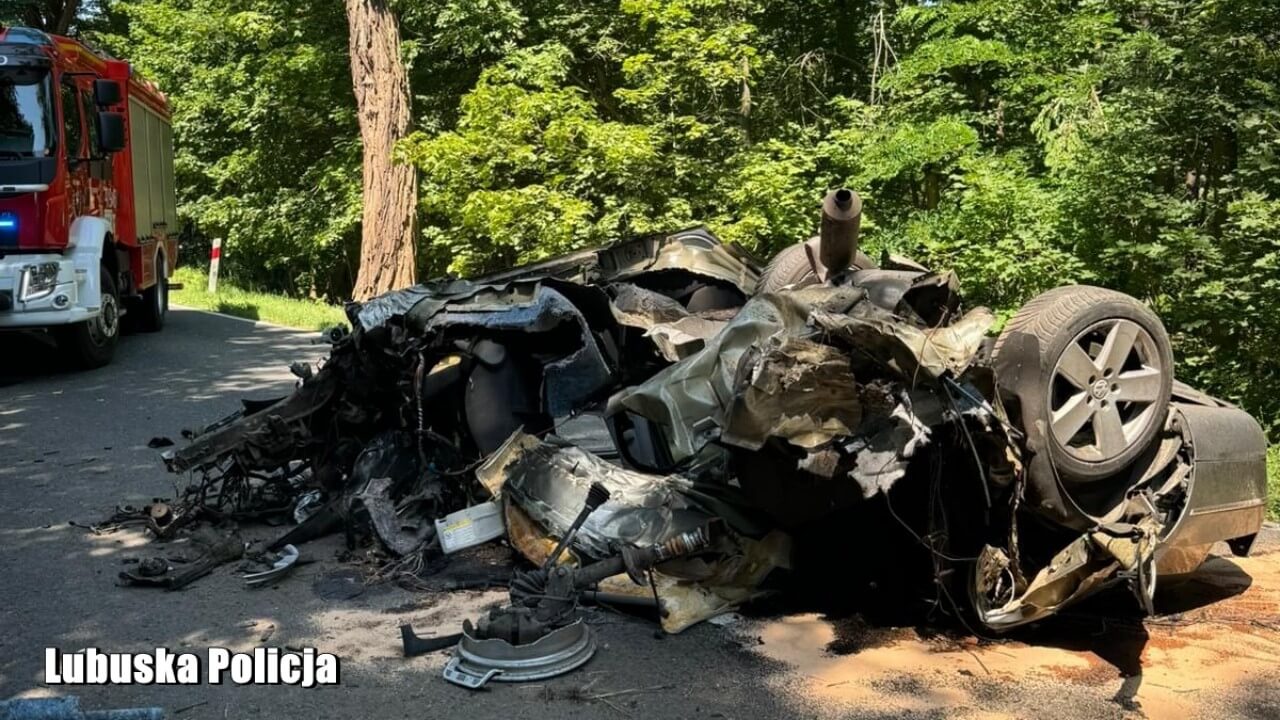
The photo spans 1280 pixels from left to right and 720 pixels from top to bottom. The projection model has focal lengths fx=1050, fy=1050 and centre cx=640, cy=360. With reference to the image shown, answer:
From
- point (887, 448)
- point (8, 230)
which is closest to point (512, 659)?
point (887, 448)

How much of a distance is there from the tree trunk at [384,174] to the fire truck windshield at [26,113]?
5.00 m

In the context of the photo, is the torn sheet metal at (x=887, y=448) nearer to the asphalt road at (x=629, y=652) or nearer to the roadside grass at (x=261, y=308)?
the asphalt road at (x=629, y=652)

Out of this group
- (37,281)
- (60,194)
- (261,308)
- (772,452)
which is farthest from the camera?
(261,308)

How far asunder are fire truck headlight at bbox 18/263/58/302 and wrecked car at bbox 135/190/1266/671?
5159 mm

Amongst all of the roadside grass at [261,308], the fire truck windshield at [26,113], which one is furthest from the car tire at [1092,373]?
the roadside grass at [261,308]

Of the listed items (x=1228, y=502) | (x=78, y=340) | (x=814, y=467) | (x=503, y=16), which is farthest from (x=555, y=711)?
(x=503, y=16)

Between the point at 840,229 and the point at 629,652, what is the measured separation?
87.4 inches

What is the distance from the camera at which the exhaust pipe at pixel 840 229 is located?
5.02 m

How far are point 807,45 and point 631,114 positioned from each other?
397 centimetres

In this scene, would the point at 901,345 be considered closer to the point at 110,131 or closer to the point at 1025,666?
the point at 1025,666

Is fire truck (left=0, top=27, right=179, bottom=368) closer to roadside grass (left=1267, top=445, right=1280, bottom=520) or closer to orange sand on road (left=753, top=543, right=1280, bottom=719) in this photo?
orange sand on road (left=753, top=543, right=1280, bottom=719)

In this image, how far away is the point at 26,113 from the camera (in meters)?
10.4

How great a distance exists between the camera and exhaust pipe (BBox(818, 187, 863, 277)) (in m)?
5.02

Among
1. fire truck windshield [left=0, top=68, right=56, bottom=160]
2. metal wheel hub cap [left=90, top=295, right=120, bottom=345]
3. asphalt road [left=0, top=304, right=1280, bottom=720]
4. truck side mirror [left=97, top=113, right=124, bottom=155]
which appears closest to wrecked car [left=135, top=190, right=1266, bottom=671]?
asphalt road [left=0, top=304, right=1280, bottom=720]
